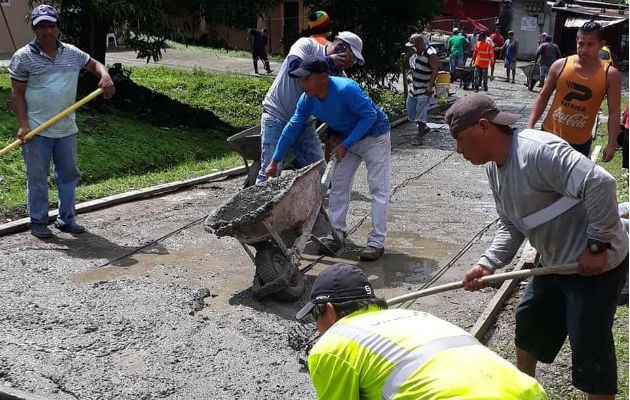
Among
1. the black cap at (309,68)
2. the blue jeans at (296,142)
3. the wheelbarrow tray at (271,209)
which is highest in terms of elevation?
the black cap at (309,68)

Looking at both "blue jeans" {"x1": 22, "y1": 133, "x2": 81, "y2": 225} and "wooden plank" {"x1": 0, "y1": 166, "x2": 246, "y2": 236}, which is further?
"wooden plank" {"x1": 0, "y1": 166, "x2": 246, "y2": 236}

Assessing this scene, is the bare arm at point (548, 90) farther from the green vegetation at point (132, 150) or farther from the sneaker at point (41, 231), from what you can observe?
the green vegetation at point (132, 150)

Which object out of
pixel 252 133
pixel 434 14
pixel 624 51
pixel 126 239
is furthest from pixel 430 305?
pixel 624 51

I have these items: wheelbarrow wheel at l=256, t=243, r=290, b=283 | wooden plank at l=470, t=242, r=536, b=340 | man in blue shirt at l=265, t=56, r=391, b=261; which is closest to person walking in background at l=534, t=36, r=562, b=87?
man in blue shirt at l=265, t=56, r=391, b=261

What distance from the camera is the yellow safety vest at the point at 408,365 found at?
8.53ft

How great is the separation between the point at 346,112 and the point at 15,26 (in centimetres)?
2052

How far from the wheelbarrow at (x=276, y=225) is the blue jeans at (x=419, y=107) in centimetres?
756

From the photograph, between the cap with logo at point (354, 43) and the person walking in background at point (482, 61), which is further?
the person walking in background at point (482, 61)

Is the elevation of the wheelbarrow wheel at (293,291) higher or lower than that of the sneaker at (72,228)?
higher

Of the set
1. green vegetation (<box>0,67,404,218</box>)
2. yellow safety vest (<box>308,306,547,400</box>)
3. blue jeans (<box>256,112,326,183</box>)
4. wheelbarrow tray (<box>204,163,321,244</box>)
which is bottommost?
green vegetation (<box>0,67,404,218</box>)

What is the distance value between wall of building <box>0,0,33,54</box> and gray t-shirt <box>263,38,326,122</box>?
1867 centimetres

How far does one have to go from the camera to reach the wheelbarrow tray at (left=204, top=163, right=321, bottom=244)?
19.3 ft

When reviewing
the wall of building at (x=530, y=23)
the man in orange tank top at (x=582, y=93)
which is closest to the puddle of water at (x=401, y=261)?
the man in orange tank top at (x=582, y=93)

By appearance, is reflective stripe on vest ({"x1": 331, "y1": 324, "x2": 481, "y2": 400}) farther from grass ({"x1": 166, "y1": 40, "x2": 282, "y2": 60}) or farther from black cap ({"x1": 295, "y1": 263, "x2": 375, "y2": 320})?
grass ({"x1": 166, "y1": 40, "x2": 282, "y2": 60})
